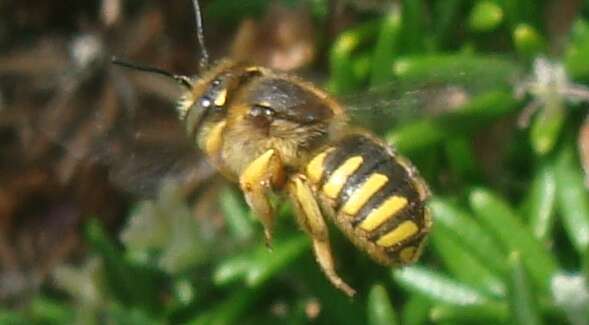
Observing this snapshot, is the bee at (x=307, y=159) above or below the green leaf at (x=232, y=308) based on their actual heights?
above

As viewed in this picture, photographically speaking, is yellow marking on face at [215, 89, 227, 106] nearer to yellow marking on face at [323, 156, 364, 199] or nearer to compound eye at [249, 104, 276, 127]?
compound eye at [249, 104, 276, 127]

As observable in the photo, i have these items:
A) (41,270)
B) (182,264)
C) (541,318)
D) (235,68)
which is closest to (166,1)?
(41,270)

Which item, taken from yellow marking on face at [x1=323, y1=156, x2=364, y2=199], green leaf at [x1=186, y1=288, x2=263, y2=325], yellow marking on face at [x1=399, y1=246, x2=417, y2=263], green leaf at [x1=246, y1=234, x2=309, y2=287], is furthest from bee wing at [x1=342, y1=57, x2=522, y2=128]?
green leaf at [x1=186, y1=288, x2=263, y2=325]

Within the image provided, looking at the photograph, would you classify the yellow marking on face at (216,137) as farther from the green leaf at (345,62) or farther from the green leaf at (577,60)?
the green leaf at (577,60)

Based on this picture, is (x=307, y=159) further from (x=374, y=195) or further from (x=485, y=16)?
(x=485, y=16)

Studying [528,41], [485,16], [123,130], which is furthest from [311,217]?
[485,16]

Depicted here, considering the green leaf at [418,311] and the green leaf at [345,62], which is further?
the green leaf at [345,62]

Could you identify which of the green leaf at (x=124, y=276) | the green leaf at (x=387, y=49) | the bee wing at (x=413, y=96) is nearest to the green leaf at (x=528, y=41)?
the bee wing at (x=413, y=96)
